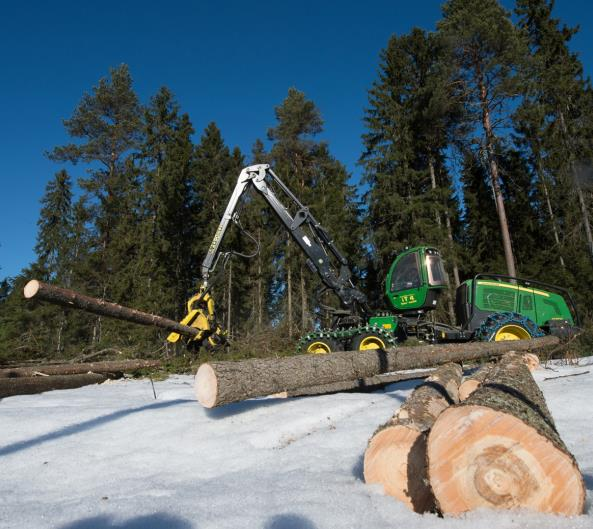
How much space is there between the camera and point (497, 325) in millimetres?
7719

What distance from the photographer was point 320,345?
8594 mm

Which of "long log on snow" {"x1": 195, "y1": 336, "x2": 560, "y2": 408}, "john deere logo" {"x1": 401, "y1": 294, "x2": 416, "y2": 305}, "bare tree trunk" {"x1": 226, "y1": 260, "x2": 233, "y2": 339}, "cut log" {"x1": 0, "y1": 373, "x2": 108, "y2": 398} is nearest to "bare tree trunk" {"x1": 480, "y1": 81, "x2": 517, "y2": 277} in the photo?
"john deere logo" {"x1": 401, "y1": 294, "x2": 416, "y2": 305}

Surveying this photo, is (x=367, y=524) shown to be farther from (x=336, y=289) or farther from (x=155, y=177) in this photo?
(x=155, y=177)

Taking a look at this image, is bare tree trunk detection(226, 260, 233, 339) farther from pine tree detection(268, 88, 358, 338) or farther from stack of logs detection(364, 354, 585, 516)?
stack of logs detection(364, 354, 585, 516)

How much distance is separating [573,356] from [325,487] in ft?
22.4

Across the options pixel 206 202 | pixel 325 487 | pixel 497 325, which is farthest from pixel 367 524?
pixel 206 202

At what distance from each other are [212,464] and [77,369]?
5085mm

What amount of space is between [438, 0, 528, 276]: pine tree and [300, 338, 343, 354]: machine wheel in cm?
1101

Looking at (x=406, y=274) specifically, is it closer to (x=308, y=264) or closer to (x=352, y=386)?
(x=308, y=264)

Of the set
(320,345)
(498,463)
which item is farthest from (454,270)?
(498,463)

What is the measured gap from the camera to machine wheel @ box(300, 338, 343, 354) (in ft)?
27.4

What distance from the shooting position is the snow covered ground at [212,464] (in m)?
1.98

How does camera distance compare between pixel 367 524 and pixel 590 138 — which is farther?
pixel 590 138

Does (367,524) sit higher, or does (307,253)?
(307,253)
